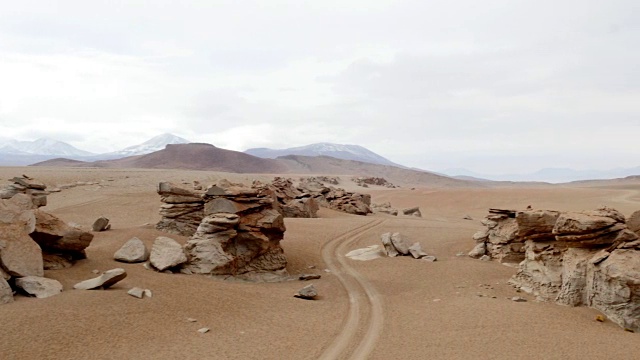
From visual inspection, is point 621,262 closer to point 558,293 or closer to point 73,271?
point 558,293

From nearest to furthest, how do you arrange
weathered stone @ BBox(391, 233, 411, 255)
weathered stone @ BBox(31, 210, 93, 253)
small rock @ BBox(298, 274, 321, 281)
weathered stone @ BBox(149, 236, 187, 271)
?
weathered stone @ BBox(31, 210, 93, 253)
weathered stone @ BBox(149, 236, 187, 271)
small rock @ BBox(298, 274, 321, 281)
weathered stone @ BBox(391, 233, 411, 255)

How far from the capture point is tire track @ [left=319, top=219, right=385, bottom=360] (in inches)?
281

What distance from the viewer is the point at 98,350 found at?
6.40 meters

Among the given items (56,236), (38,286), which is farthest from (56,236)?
(38,286)

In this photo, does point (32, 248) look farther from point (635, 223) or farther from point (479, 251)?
point (635, 223)

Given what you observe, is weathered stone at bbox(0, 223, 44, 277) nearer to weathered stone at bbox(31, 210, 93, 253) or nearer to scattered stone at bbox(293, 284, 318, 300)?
weathered stone at bbox(31, 210, 93, 253)

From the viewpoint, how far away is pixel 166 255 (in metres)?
10.9

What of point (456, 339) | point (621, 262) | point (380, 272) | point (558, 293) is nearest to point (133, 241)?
point (380, 272)

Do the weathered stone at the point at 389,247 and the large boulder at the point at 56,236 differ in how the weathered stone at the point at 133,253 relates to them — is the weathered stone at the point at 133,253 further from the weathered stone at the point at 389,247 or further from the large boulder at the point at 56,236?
the weathered stone at the point at 389,247

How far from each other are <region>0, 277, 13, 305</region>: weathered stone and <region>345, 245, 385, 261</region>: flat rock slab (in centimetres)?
987

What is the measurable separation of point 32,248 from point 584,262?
1126 cm

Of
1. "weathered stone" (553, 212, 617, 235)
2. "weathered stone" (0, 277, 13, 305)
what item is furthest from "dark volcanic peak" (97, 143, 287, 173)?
"weathered stone" (553, 212, 617, 235)

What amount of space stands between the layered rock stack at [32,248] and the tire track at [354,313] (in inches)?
207

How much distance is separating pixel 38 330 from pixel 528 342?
766 cm
